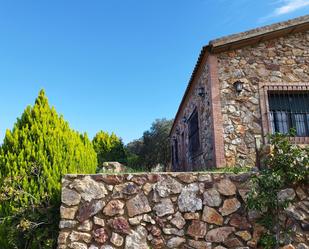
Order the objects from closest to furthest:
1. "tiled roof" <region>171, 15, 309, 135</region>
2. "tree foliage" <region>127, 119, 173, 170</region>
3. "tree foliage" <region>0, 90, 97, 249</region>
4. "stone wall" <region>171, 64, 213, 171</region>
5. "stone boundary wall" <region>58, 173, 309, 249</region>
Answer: "stone boundary wall" <region>58, 173, 309, 249</region> → "tree foliage" <region>0, 90, 97, 249</region> → "tiled roof" <region>171, 15, 309, 135</region> → "stone wall" <region>171, 64, 213, 171</region> → "tree foliage" <region>127, 119, 173, 170</region>

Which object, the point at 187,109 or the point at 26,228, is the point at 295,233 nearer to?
the point at 26,228

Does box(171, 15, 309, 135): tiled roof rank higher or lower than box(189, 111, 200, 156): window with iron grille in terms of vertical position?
higher

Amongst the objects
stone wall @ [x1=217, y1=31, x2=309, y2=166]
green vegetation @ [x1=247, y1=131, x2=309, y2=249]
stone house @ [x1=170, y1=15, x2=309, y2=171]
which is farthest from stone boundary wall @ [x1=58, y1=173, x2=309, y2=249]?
stone wall @ [x1=217, y1=31, x2=309, y2=166]

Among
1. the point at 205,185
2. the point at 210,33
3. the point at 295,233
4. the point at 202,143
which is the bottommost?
the point at 295,233

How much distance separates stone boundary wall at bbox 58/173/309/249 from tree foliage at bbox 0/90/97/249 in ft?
1.67

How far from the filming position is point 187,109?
1198 centimetres

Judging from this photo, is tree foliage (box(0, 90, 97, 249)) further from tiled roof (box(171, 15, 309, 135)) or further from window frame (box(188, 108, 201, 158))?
window frame (box(188, 108, 201, 158))

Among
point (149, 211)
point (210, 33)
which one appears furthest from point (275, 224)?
point (210, 33)

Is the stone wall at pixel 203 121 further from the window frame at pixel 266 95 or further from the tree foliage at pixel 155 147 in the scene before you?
the tree foliage at pixel 155 147

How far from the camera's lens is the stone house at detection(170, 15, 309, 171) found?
7590 millimetres

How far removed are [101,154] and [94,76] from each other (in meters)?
3.76

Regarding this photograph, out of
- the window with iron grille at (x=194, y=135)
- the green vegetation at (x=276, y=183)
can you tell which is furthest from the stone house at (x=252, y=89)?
the green vegetation at (x=276, y=183)

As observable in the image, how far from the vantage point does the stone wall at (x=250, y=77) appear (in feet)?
24.8

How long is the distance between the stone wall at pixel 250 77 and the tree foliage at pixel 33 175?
4.22m
